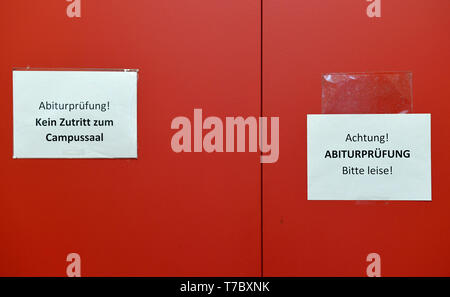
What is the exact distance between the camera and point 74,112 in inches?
42.3

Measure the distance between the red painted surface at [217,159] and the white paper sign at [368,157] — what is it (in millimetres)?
33

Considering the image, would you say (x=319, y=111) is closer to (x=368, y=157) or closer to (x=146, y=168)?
(x=368, y=157)

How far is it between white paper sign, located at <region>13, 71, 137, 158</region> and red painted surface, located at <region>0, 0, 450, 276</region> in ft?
0.11

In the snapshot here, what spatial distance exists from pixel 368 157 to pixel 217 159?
478 millimetres

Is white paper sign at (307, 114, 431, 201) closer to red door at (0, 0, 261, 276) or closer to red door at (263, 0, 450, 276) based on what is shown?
red door at (263, 0, 450, 276)

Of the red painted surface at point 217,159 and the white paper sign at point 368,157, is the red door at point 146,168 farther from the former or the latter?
the white paper sign at point 368,157

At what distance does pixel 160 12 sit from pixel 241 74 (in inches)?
12.6

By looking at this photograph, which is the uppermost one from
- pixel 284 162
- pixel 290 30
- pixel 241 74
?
pixel 290 30

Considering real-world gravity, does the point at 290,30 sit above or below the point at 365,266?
above

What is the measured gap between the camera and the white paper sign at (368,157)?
1065 millimetres

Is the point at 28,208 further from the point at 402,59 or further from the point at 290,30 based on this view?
the point at 402,59

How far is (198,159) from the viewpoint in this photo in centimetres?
109

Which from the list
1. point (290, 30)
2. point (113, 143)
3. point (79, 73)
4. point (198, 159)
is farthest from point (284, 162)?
point (79, 73)

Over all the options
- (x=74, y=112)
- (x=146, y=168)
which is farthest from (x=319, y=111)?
(x=74, y=112)
